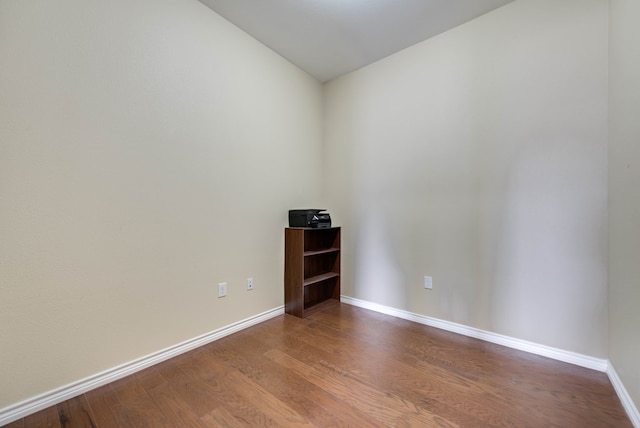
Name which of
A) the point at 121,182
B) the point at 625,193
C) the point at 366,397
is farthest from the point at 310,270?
the point at 625,193

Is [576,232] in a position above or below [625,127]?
below

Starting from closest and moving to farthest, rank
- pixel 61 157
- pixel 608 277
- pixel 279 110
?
1. pixel 61 157
2. pixel 608 277
3. pixel 279 110

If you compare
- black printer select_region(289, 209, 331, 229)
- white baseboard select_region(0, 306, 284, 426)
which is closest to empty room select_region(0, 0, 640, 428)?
white baseboard select_region(0, 306, 284, 426)

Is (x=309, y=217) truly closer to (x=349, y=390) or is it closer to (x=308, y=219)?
(x=308, y=219)

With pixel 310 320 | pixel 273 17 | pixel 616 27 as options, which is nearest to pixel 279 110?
pixel 273 17

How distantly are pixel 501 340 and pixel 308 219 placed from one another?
1.95 metres

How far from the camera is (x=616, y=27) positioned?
154cm

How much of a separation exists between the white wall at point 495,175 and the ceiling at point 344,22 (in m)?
0.15

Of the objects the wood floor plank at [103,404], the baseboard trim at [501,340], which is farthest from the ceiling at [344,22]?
the wood floor plank at [103,404]

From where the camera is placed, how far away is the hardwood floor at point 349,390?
1.27 metres

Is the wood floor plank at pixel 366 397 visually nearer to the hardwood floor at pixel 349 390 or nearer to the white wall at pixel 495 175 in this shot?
the hardwood floor at pixel 349 390

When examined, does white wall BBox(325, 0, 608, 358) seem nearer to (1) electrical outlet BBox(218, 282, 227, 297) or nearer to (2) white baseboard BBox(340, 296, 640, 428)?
(2) white baseboard BBox(340, 296, 640, 428)

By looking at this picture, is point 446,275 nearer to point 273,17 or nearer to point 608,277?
point 608,277

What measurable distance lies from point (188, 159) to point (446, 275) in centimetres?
242
